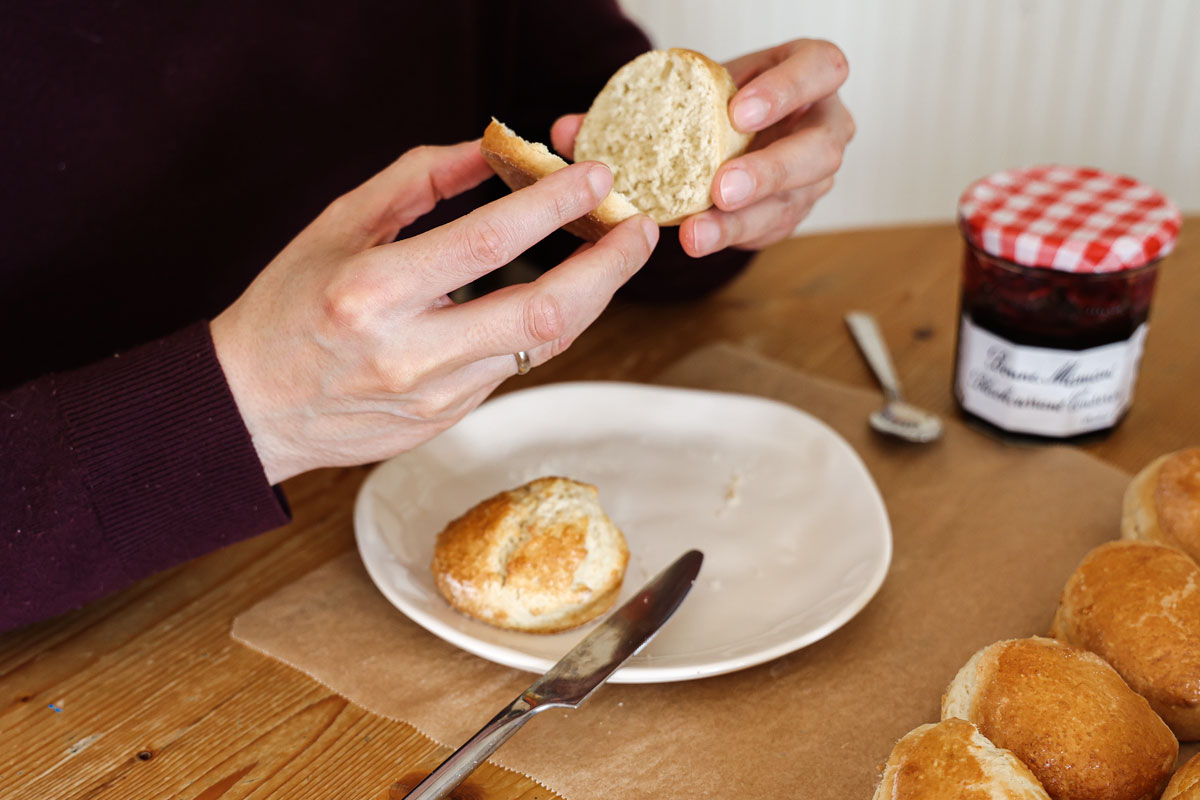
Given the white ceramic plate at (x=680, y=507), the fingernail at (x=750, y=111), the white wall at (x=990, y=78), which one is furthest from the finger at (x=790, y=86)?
the white wall at (x=990, y=78)

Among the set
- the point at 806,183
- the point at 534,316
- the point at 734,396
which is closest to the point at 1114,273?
the point at 806,183

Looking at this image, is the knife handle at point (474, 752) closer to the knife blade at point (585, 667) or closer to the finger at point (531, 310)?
the knife blade at point (585, 667)

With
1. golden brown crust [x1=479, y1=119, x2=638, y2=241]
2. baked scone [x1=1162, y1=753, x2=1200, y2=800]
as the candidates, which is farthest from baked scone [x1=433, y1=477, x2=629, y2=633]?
baked scone [x1=1162, y1=753, x2=1200, y2=800]

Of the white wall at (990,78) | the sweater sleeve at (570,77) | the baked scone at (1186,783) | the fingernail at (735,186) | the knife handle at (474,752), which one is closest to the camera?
the baked scone at (1186,783)

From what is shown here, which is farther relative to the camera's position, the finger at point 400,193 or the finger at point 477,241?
the finger at point 400,193

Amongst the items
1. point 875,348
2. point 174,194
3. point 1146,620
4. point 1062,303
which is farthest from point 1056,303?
point 174,194

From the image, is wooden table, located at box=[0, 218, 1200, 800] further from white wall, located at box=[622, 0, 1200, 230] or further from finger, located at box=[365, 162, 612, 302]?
white wall, located at box=[622, 0, 1200, 230]
